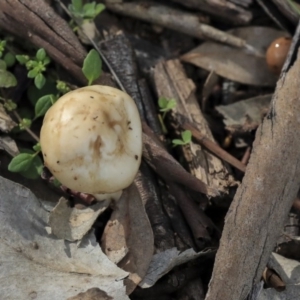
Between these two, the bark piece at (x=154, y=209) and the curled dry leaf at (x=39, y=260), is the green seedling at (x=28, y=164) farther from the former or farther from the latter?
the bark piece at (x=154, y=209)

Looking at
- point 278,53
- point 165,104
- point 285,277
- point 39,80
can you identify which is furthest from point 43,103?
point 285,277

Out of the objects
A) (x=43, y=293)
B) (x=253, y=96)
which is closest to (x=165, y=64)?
(x=253, y=96)

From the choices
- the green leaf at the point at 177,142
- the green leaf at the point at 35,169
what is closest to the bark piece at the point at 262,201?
the green leaf at the point at 177,142

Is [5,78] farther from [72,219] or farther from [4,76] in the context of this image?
[72,219]

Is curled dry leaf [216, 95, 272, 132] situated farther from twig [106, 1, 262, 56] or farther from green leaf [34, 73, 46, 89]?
green leaf [34, 73, 46, 89]

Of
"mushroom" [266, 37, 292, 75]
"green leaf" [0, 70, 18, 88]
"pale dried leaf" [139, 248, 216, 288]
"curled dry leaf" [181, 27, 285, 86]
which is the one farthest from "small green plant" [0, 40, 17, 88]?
"mushroom" [266, 37, 292, 75]
